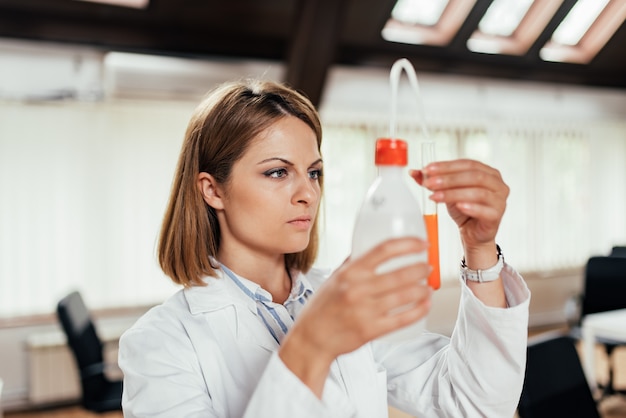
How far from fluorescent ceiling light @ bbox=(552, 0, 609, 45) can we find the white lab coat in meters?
5.40

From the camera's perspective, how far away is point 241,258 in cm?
119

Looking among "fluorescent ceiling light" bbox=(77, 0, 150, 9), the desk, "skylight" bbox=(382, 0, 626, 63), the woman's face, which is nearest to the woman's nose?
the woman's face

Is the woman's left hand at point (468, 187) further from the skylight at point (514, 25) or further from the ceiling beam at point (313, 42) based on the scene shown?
the skylight at point (514, 25)

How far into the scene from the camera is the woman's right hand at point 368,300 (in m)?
0.62

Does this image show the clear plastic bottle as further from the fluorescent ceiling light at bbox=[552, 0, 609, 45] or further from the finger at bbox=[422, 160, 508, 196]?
the fluorescent ceiling light at bbox=[552, 0, 609, 45]

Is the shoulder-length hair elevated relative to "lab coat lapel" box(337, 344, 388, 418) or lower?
elevated

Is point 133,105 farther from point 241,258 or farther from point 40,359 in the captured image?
point 241,258

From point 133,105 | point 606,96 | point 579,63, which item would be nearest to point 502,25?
point 579,63

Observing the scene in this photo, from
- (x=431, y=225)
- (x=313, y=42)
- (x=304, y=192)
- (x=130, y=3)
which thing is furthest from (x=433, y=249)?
(x=130, y=3)

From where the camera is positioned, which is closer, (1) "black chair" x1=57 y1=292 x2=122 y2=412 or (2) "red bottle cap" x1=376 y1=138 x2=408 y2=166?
(2) "red bottle cap" x1=376 y1=138 x2=408 y2=166

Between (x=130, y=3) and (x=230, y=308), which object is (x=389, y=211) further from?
(x=130, y=3)

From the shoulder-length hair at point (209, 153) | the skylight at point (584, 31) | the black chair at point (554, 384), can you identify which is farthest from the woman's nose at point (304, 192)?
the skylight at point (584, 31)

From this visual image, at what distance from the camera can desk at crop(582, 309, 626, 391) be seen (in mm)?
3369

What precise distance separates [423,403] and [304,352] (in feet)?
1.83
